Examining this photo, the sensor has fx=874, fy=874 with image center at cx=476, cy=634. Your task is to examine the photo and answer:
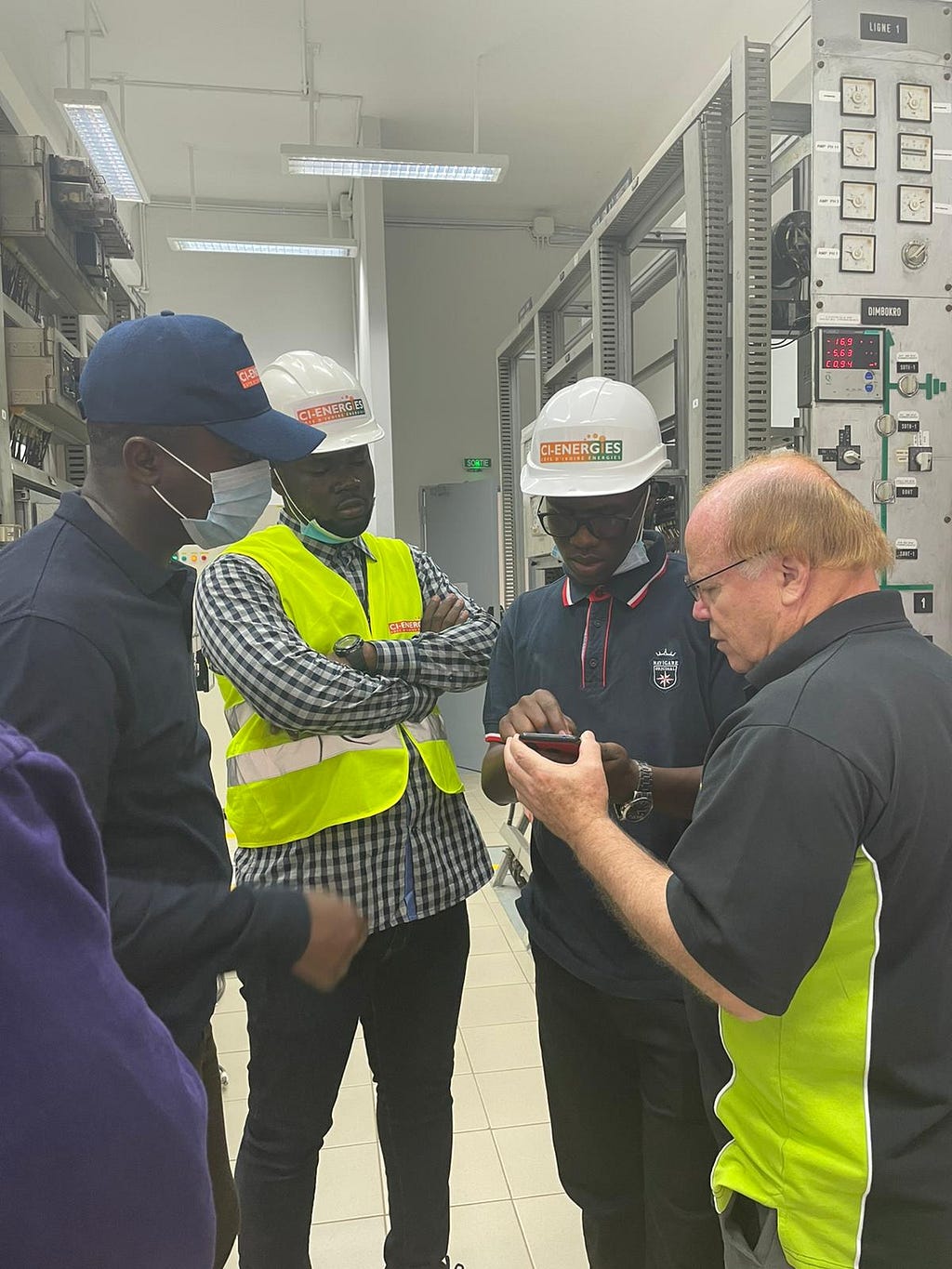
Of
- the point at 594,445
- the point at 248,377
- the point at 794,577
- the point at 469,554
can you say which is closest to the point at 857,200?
the point at 594,445

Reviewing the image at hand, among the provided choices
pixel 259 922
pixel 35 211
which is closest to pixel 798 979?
pixel 259 922

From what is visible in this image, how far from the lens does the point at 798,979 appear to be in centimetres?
99

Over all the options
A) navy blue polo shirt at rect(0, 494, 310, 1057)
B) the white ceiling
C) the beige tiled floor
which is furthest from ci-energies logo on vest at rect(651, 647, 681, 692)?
the white ceiling

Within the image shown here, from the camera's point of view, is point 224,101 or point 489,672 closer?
point 489,672

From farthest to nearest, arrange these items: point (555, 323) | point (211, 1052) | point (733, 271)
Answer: point (555, 323)
point (733, 271)
point (211, 1052)

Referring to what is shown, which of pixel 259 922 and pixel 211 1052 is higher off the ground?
pixel 259 922

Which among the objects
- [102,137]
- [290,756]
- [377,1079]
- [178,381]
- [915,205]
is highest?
[102,137]

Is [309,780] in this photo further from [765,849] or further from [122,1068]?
[122,1068]

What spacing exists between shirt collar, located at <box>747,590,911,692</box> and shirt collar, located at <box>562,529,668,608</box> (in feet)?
1.72

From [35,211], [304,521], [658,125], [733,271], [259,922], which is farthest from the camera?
[658,125]

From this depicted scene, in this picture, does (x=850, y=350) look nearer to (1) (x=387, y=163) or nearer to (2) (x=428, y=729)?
(2) (x=428, y=729)

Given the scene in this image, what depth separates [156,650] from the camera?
47.9 inches

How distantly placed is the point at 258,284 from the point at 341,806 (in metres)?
7.89

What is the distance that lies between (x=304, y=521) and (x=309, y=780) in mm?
533
